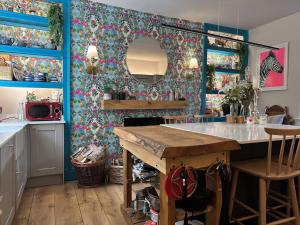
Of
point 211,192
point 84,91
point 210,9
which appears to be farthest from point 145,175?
point 210,9

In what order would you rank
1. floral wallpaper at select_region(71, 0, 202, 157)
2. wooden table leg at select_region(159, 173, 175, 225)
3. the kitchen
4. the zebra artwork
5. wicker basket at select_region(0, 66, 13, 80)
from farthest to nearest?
the zebra artwork < floral wallpaper at select_region(71, 0, 202, 157) < wicker basket at select_region(0, 66, 13, 80) < the kitchen < wooden table leg at select_region(159, 173, 175, 225)

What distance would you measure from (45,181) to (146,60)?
2.53 m

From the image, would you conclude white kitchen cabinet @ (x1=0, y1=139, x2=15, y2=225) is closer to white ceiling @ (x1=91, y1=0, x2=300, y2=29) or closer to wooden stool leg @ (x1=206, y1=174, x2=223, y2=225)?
wooden stool leg @ (x1=206, y1=174, x2=223, y2=225)

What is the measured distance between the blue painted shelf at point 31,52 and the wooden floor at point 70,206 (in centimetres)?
191

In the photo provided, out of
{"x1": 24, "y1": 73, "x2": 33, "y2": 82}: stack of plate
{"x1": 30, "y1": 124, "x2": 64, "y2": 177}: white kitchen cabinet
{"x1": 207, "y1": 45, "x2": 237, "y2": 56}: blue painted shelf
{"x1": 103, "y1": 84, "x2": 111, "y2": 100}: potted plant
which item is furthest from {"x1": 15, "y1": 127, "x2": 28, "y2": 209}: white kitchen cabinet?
{"x1": 207, "y1": 45, "x2": 237, "y2": 56}: blue painted shelf

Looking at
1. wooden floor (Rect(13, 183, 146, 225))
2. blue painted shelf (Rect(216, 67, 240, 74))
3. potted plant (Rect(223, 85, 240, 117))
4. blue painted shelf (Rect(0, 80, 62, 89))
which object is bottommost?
wooden floor (Rect(13, 183, 146, 225))

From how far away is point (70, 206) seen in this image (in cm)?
259

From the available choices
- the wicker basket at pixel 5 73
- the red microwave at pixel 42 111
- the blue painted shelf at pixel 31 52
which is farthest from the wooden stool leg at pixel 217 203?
the wicker basket at pixel 5 73

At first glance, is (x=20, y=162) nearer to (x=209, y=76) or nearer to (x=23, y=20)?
(x=23, y=20)

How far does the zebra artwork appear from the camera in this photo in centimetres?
436

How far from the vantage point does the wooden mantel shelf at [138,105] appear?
11.8 ft

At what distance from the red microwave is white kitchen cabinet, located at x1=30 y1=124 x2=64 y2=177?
0.60 ft

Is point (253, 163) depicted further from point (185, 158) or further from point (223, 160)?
point (185, 158)

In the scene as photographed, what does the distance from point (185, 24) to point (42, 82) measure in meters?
2.78
